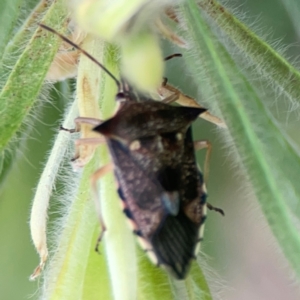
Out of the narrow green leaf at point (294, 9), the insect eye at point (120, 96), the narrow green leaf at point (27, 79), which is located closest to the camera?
the narrow green leaf at point (27, 79)

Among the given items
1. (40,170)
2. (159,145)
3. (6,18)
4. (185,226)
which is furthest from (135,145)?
(40,170)

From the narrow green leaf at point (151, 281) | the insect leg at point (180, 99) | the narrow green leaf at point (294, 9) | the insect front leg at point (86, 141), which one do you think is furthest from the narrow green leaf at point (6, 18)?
the narrow green leaf at point (294, 9)

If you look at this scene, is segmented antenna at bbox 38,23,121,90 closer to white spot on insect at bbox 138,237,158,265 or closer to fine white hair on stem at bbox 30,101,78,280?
fine white hair on stem at bbox 30,101,78,280

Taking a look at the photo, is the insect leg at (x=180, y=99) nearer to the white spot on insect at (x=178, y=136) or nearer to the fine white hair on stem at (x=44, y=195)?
the white spot on insect at (x=178, y=136)

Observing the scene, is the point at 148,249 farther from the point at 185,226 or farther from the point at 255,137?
the point at 255,137

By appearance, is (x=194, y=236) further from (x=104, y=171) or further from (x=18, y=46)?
(x=18, y=46)

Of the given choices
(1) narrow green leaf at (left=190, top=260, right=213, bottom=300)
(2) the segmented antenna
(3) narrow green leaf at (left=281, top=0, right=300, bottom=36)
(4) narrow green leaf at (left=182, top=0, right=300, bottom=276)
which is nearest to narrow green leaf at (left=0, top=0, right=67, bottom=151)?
(2) the segmented antenna
